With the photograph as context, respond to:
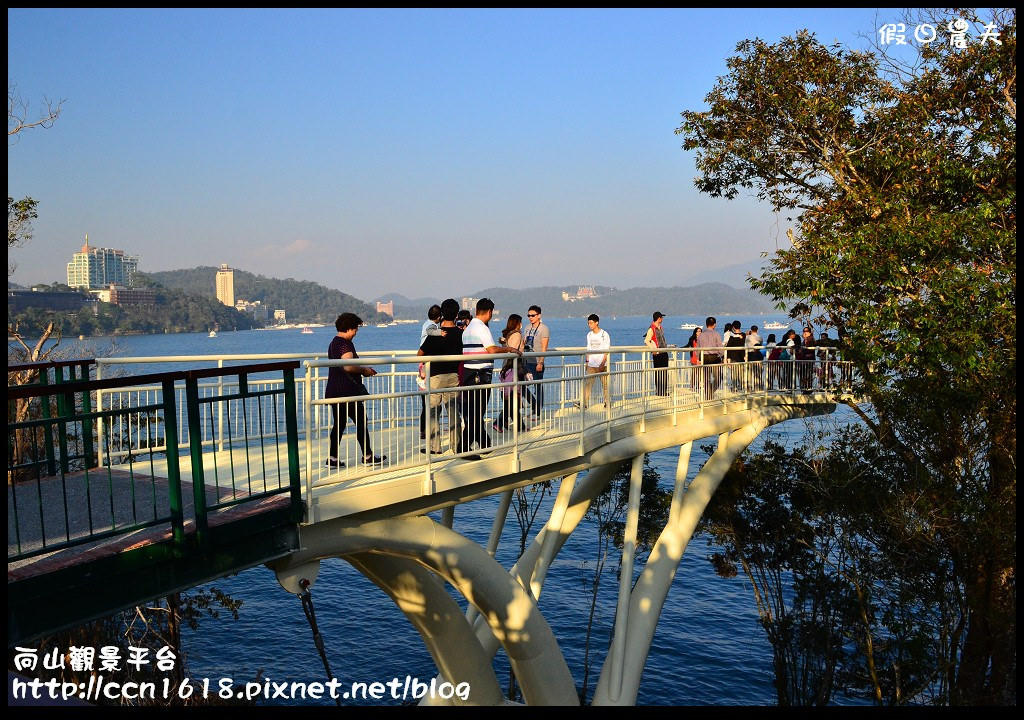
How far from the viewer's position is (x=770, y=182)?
2119 centimetres

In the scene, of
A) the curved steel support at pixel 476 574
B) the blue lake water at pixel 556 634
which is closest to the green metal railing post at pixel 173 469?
the curved steel support at pixel 476 574

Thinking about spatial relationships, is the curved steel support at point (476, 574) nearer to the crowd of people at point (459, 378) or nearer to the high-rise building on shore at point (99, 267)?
the crowd of people at point (459, 378)

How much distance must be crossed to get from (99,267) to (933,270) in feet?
672

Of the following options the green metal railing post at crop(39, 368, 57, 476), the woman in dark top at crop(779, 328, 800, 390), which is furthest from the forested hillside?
the green metal railing post at crop(39, 368, 57, 476)

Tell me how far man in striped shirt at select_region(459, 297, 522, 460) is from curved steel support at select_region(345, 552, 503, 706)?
7.44 ft

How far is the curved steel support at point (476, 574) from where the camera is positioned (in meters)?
9.09

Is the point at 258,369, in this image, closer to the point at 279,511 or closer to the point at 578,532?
the point at 279,511

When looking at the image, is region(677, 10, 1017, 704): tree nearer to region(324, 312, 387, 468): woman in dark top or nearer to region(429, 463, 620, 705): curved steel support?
region(429, 463, 620, 705): curved steel support

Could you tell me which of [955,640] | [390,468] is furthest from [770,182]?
[390,468]

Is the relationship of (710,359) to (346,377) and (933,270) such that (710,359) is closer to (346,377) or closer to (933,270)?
(933,270)

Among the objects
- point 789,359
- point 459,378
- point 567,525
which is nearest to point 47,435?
point 459,378

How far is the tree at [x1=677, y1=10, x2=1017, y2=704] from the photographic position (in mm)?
13992

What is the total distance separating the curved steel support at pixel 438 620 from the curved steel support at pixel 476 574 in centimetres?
68

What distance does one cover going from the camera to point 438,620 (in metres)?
13.4
